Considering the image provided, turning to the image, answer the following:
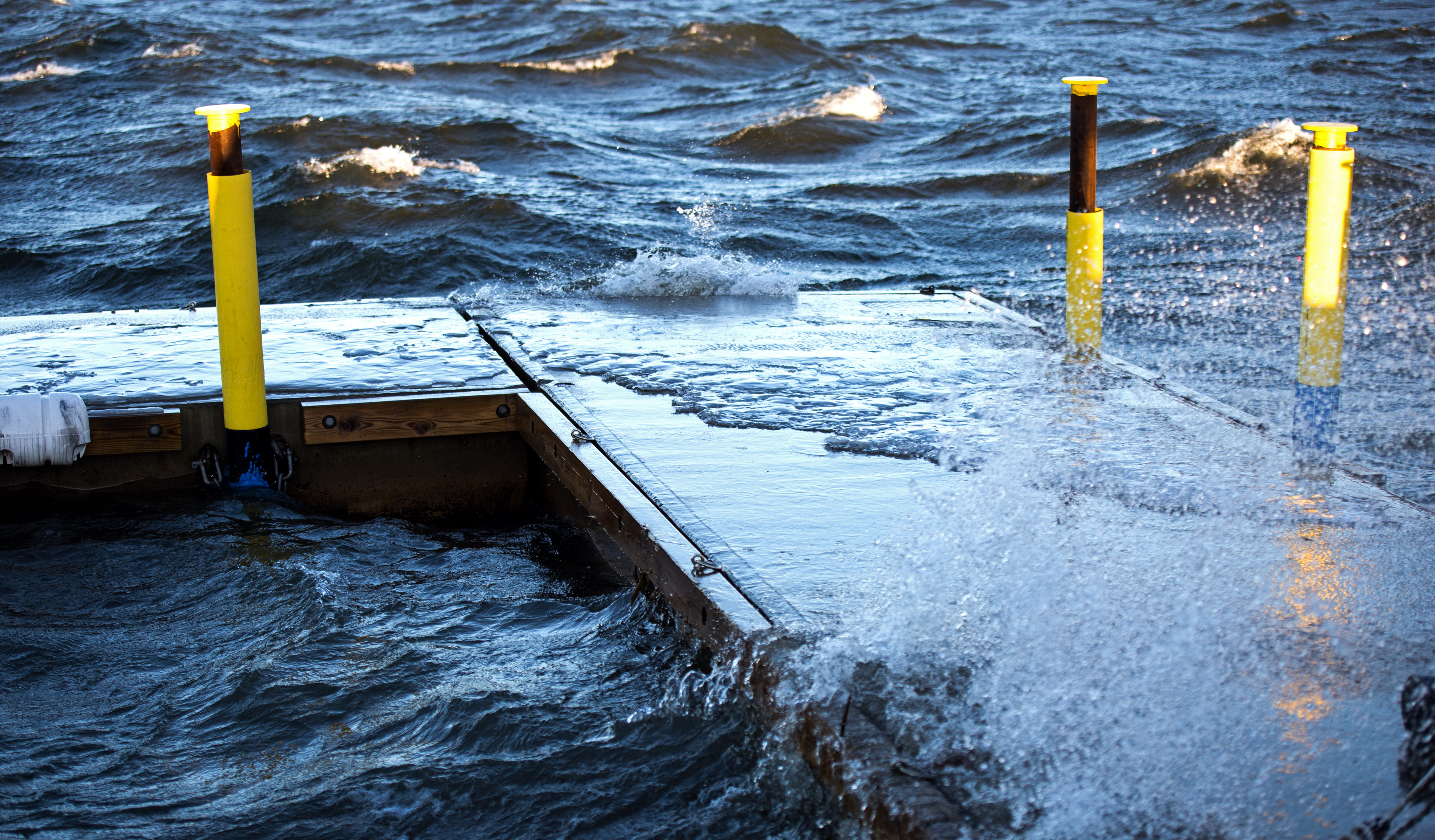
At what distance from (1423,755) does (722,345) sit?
390 centimetres

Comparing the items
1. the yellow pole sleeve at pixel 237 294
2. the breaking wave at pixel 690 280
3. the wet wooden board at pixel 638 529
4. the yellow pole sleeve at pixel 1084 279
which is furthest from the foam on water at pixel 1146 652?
the breaking wave at pixel 690 280

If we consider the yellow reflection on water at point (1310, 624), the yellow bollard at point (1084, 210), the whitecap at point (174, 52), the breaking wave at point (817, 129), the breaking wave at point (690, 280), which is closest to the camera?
the yellow reflection on water at point (1310, 624)

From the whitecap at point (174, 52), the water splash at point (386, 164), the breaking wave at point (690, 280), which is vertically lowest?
the breaking wave at point (690, 280)

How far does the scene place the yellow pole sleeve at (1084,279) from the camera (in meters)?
5.02

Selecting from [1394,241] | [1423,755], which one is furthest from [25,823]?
[1394,241]

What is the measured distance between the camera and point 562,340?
19.4 ft

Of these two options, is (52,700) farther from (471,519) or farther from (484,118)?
(484,118)

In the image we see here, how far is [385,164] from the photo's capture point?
46.6ft

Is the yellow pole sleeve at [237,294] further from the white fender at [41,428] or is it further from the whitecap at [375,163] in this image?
the whitecap at [375,163]

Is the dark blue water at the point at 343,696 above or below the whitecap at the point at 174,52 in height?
below

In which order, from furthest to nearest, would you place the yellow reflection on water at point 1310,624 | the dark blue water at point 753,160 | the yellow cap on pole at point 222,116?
the dark blue water at point 753,160 → the yellow cap on pole at point 222,116 → the yellow reflection on water at point 1310,624

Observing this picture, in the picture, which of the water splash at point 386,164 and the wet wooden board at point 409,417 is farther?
the water splash at point 386,164

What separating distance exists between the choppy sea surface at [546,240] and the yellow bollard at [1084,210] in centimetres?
149

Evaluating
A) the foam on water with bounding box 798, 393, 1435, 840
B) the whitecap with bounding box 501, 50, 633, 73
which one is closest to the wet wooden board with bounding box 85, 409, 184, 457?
the foam on water with bounding box 798, 393, 1435, 840
